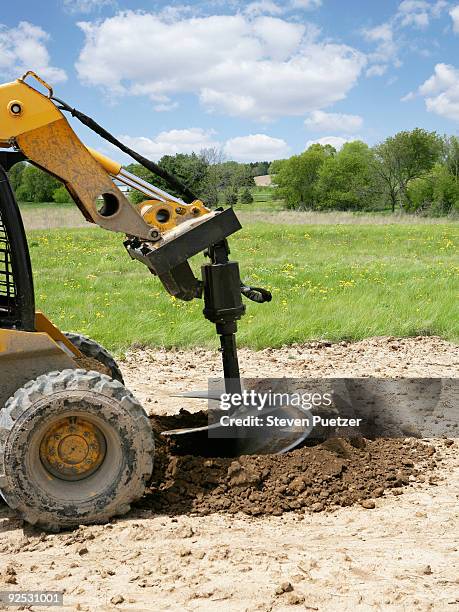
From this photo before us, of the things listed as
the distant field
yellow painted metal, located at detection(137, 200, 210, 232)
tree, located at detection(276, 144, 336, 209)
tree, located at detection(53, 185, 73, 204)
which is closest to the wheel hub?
yellow painted metal, located at detection(137, 200, 210, 232)

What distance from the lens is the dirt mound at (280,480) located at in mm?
4176

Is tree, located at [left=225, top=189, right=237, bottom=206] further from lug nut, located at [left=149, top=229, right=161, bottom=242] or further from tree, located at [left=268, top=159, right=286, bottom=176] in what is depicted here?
lug nut, located at [left=149, top=229, right=161, bottom=242]

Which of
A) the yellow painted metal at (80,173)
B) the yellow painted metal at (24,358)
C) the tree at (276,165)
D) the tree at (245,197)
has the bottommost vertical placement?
the yellow painted metal at (24,358)

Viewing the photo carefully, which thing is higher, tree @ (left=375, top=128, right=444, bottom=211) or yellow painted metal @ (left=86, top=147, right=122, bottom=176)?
tree @ (left=375, top=128, right=444, bottom=211)

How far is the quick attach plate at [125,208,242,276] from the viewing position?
4.14 m

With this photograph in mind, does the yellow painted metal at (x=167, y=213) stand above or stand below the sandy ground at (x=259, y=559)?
above

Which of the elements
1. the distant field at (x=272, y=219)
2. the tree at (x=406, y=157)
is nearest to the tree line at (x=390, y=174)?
the tree at (x=406, y=157)

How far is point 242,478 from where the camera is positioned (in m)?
4.31

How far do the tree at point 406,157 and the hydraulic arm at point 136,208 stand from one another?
65.6 m

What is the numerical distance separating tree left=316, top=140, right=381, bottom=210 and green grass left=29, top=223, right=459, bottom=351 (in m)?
50.9

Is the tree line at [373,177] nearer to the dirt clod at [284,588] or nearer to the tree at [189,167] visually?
the tree at [189,167]

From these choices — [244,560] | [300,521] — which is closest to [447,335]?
[300,521]

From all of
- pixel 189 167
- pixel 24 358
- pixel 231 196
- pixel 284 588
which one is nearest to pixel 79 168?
pixel 24 358

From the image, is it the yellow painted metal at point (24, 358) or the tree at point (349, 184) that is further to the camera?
the tree at point (349, 184)
